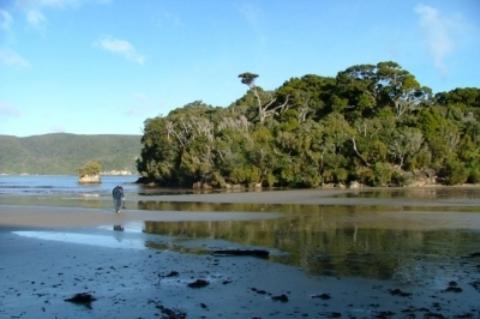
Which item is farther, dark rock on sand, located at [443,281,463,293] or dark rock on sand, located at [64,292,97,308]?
dark rock on sand, located at [443,281,463,293]

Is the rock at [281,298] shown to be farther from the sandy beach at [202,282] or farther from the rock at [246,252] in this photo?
the rock at [246,252]

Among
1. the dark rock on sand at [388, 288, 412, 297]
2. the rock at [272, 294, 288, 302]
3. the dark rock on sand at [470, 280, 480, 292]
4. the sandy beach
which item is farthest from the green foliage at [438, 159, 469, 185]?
the rock at [272, 294, 288, 302]

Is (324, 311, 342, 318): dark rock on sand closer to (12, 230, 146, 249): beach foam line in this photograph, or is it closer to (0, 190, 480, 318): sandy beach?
(0, 190, 480, 318): sandy beach

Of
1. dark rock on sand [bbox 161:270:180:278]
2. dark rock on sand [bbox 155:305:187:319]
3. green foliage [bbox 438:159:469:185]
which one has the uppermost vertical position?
green foliage [bbox 438:159:469:185]

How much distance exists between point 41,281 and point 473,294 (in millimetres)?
9003

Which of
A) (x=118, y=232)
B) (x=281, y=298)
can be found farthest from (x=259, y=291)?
(x=118, y=232)

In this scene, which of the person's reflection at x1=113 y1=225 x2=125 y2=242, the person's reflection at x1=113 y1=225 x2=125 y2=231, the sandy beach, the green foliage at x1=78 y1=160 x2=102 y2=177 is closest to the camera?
the sandy beach

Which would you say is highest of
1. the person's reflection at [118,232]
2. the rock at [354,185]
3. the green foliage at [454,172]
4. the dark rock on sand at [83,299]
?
the green foliage at [454,172]

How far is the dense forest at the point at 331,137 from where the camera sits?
72562 mm

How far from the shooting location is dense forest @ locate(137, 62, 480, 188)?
7256 centimetres

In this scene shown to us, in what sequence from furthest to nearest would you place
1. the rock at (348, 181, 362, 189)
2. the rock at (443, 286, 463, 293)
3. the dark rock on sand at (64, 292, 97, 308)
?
the rock at (348, 181, 362, 189) < the rock at (443, 286, 463, 293) < the dark rock on sand at (64, 292, 97, 308)

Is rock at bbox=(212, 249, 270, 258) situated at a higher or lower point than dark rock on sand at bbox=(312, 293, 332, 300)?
higher

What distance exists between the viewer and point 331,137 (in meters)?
75.7

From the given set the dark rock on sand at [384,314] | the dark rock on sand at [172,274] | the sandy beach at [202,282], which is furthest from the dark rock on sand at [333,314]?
the dark rock on sand at [172,274]
